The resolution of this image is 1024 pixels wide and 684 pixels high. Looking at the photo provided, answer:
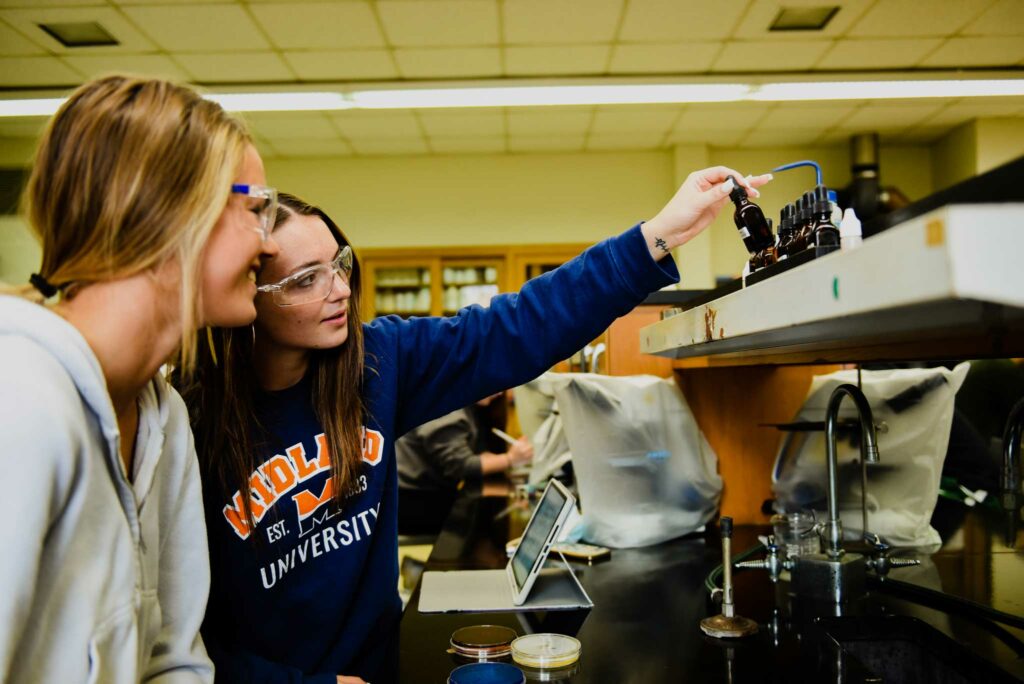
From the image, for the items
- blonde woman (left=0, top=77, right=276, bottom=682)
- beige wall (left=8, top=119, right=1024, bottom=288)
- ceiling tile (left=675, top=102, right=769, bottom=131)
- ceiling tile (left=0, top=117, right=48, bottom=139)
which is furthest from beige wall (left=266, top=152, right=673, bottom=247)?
blonde woman (left=0, top=77, right=276, bottom=682)

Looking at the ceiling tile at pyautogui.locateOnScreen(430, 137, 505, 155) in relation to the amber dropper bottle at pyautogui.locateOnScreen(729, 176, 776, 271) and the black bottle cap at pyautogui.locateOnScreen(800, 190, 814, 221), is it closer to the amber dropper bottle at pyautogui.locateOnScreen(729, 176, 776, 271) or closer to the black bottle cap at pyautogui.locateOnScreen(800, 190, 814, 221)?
the amber dropper bottle at pyautogui.locateOnScreen(729, 176, 776, 271)

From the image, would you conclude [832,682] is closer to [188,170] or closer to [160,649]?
[160,649]

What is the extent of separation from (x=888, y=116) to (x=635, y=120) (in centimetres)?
183

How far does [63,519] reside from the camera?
0.67 metres

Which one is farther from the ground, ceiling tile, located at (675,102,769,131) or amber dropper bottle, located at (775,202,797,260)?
ceiling tile, located at (675,102,769,131)

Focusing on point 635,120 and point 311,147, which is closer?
point 635,120

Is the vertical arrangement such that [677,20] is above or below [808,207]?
above

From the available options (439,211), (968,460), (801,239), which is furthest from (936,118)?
(801,239)

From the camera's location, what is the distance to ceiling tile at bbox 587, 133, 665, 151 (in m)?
5.78

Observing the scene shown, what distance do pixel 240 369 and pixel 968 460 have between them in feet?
6.52

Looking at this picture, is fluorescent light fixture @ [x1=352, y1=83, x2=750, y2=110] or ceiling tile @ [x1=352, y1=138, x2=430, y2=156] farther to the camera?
ceiling tile @ [x1=352, y1=138, x2=430, y2=156]

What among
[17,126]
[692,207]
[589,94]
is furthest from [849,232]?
[17,126]

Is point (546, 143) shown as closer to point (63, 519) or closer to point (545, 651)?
point (545, 651)

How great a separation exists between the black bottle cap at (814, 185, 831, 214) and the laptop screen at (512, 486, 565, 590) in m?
0.69
